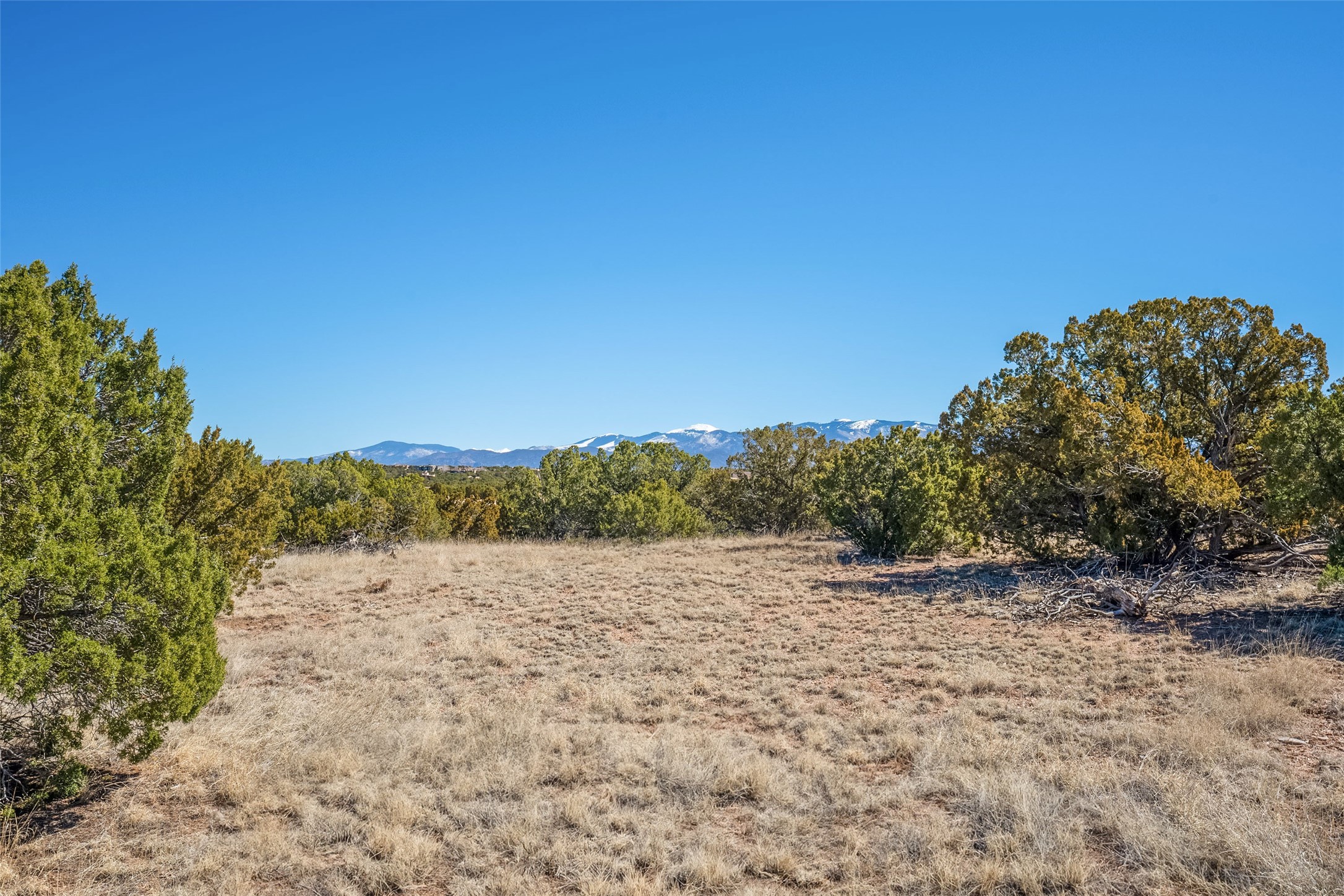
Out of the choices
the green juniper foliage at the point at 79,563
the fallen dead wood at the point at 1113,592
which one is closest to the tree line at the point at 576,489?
the green juniper foliage at the point at 79,563

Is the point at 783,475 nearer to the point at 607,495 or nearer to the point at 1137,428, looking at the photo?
the point at 607,495

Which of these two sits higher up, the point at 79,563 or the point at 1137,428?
the point at 1137,428

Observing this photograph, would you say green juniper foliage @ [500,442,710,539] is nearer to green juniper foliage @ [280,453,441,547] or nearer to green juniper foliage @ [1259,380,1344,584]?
green juniper foliage @ [280,453,441,547]

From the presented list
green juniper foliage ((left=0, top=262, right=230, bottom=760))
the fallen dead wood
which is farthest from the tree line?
the fallen dead wood

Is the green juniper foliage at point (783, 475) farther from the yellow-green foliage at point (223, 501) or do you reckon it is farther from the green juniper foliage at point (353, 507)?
the yellow-green foliage at point (223, 501)

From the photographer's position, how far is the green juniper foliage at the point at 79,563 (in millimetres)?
4594

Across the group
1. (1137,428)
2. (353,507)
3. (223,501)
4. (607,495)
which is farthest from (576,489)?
(1137,428)

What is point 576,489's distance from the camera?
108 feet

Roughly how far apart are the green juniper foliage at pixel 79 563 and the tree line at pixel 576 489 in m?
0.02

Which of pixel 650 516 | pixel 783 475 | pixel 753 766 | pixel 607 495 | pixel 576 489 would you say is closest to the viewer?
pixel 753 766

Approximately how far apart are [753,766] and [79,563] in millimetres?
5279

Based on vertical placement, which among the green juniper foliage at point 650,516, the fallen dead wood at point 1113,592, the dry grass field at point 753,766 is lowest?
the dry grass field at point 753,766

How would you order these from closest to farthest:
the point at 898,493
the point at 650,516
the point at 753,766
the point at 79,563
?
the point at 79,563, the point at 753,766, the point at 898,493, the point at 650,516

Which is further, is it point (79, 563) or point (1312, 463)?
point (1312, 463)
